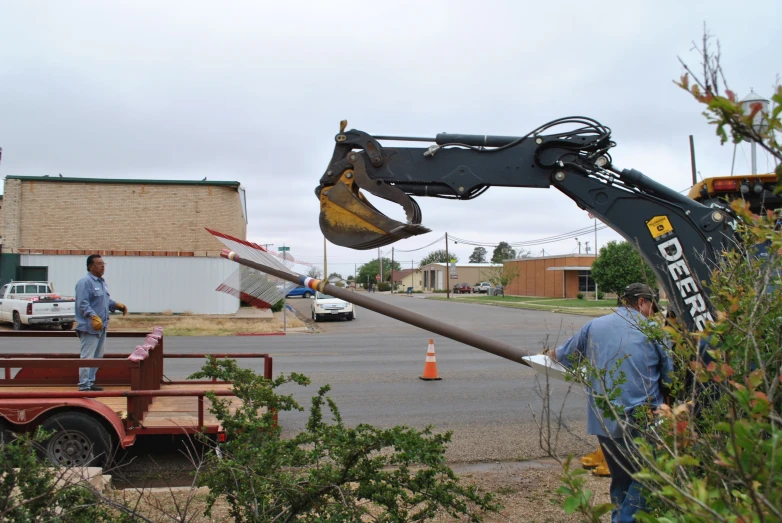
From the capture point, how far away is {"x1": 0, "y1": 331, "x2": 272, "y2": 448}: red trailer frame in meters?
5.30

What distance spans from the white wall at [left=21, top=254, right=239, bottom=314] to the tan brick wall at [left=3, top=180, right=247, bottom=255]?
1671mm

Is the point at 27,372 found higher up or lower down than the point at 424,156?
lower down

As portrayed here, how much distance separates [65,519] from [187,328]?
20.9 m

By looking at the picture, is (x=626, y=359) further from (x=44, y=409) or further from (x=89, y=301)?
(x=89, y=301)

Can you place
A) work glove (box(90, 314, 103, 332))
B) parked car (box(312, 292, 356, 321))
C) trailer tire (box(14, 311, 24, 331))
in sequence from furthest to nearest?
parked car (box(312, 292, 356, 321)), trailer tire (box(14, 311, 24, 331)), work glove (box(90, 314, 103, 332))

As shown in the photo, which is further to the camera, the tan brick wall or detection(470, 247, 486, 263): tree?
detection(470, 247, 486, 263): tree

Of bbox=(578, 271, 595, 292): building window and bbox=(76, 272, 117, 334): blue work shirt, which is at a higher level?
bbox=(578, 271, 595, 292): building window

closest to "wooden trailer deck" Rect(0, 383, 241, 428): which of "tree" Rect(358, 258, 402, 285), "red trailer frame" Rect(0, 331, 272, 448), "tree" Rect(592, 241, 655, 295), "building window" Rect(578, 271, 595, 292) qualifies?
"red trailer frame" Rect(0, 331, 272, 448)

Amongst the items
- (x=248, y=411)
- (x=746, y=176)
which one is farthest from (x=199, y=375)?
(x=746, y=176)

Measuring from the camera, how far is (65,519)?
293 centimetres

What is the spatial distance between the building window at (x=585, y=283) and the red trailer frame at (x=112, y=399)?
53296 mm

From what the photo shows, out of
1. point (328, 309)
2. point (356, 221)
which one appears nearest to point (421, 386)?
point (356, 221)

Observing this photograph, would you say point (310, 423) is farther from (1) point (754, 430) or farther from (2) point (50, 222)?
(2) point (50, 222)

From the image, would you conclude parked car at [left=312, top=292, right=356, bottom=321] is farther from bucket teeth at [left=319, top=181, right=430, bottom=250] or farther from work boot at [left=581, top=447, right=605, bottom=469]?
bucket teeth at [left=319, top=181, right=430, bottom=250]
